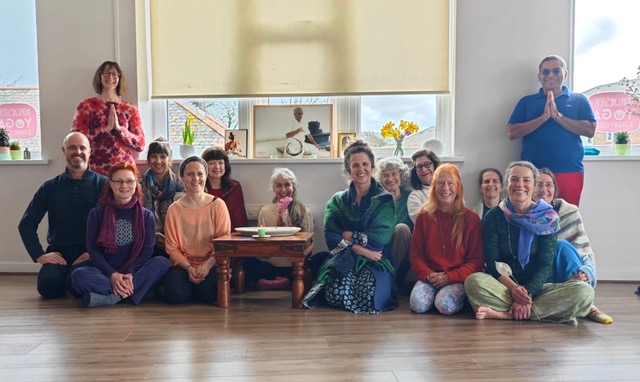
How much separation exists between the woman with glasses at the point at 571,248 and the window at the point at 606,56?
4.28ft

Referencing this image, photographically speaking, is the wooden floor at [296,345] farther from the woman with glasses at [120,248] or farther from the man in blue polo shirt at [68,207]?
the man in blue polo shirt at [68,207]

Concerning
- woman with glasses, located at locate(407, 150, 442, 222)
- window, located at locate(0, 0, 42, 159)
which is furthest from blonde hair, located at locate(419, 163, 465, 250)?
window, located at locate(0, 0, 42, 159)

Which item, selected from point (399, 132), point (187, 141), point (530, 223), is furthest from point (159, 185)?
point (530, 223)

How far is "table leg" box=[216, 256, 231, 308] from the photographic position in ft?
10.4

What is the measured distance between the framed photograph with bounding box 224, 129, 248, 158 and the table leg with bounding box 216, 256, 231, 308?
4.34ft

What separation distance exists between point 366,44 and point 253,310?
229 cm

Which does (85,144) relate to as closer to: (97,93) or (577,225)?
(97,93)

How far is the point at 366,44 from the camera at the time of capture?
4152mm

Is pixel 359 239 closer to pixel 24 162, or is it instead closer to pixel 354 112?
pixel 354 112

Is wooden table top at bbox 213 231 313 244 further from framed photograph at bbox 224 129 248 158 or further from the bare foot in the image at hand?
framed photograph at bbox 224 129 248 158

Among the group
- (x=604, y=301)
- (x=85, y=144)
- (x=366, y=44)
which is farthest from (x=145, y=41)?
(x=604, y=301)

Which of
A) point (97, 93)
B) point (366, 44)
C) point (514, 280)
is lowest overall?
point (514, 280)

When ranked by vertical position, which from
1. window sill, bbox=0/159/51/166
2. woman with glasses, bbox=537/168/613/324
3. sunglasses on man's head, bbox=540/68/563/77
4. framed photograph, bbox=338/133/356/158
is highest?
sunglasses on man's head, bbox=540/68/563/77

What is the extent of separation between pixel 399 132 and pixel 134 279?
90.2 inches
